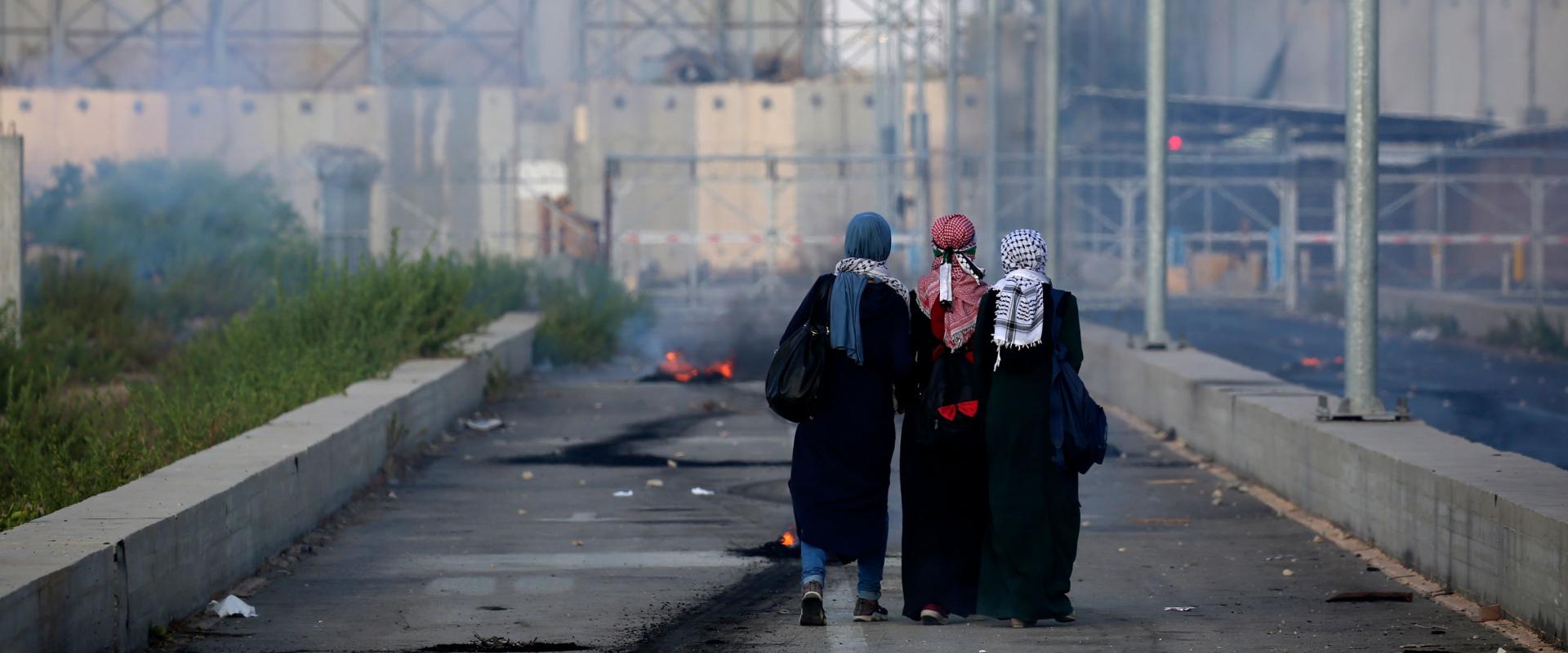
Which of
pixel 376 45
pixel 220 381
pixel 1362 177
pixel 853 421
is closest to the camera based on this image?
pixel 853 421

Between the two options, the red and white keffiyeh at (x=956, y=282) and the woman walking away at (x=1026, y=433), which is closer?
the woman walking away at (x=1026, y=433)

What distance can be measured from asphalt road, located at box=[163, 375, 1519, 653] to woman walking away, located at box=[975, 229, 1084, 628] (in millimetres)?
281

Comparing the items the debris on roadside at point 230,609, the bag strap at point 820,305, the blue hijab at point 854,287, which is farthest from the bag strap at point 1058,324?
the debris on roadside at point 230,609

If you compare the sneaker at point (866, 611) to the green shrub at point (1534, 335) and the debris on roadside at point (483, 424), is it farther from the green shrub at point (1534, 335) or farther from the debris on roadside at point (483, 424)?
the green shrub at point (1534, 335)

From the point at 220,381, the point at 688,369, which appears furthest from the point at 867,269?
the point at 688,369

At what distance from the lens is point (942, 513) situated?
8078 millimetres

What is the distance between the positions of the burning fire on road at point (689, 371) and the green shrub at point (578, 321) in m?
0.93

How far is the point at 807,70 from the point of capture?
53062 mm

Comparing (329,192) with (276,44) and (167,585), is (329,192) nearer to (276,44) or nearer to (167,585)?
(276,44)

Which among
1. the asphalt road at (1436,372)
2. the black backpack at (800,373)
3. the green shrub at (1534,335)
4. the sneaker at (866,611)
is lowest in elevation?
the sneaker at (866,611)

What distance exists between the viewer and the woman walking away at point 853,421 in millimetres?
8070

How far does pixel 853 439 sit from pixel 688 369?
49.7 ft

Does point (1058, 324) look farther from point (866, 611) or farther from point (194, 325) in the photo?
point (194, 325)

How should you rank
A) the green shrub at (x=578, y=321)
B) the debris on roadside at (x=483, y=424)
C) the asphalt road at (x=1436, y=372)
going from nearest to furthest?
the debris on roadside at (x=483, y=424), the asphalt road at (x=1436, y=372), the green shrub at (x=578, y=321)
